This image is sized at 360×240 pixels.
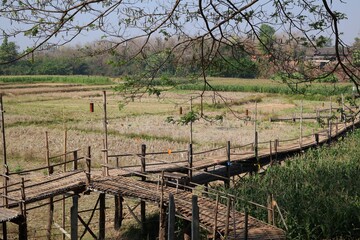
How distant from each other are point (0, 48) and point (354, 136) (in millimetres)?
14952

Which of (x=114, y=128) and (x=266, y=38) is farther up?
(x=266, y=38)

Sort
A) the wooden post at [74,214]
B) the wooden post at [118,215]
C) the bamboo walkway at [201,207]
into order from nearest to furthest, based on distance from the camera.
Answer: the wooden post at [74,214] → the bamboo walkway at [201,207] → the wooden post at [118,215]

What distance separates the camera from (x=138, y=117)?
27516mm

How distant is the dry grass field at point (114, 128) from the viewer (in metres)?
17.7

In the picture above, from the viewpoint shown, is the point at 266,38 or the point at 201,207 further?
the point at 201,207

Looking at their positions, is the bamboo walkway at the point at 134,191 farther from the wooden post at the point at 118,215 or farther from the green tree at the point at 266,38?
the green tree at the point at 266,38

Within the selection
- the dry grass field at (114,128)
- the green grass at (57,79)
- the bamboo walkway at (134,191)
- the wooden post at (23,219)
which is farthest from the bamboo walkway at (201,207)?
the green grass at (57,79)

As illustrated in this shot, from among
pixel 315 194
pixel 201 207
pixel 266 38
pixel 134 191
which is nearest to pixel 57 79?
pixel 134 191

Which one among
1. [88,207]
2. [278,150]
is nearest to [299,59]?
[88,207]

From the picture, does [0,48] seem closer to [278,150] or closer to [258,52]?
[258,52]

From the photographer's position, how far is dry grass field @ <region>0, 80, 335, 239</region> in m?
17.7

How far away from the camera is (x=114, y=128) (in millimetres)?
23016

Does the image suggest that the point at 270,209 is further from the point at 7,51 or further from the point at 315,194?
the point at 7,51

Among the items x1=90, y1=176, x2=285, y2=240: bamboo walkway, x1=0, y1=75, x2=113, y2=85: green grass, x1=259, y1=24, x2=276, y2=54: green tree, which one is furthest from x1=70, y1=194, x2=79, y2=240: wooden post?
x1=0, y1=75, x2=113, y2=85: green grass
